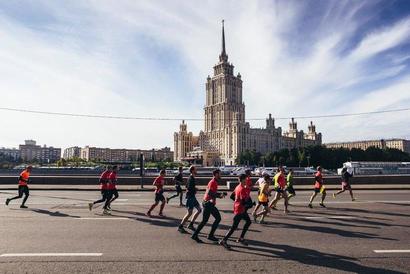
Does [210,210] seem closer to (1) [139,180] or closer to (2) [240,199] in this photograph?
(2) [240,199]

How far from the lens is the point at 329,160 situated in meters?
121

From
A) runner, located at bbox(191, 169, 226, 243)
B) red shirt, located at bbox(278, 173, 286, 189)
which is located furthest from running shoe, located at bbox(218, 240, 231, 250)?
red shirt, located at bbox(278, 173, 286, 189)

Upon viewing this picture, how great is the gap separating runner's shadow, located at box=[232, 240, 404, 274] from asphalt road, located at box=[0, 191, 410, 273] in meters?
0.02

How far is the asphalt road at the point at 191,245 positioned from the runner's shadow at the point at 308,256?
0.7 inches

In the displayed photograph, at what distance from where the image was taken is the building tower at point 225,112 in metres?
180

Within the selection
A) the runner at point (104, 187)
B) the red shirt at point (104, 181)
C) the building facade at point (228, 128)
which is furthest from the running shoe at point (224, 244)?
the building facade at point (228, 128)

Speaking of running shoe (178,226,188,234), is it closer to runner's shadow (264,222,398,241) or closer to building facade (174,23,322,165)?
runner's shadow (264,222,398,241)

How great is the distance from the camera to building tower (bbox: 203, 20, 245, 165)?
180m

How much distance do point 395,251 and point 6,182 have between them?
31.4 m

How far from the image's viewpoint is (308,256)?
7.59 m

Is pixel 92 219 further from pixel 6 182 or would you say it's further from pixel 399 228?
pixel 6 182

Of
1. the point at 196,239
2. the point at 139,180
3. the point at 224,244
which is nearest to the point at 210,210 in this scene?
the point at 196,239

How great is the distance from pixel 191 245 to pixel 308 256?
8.79 ft

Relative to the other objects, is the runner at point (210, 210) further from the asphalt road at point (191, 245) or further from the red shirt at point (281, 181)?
the red shirt at point (281, 181)
